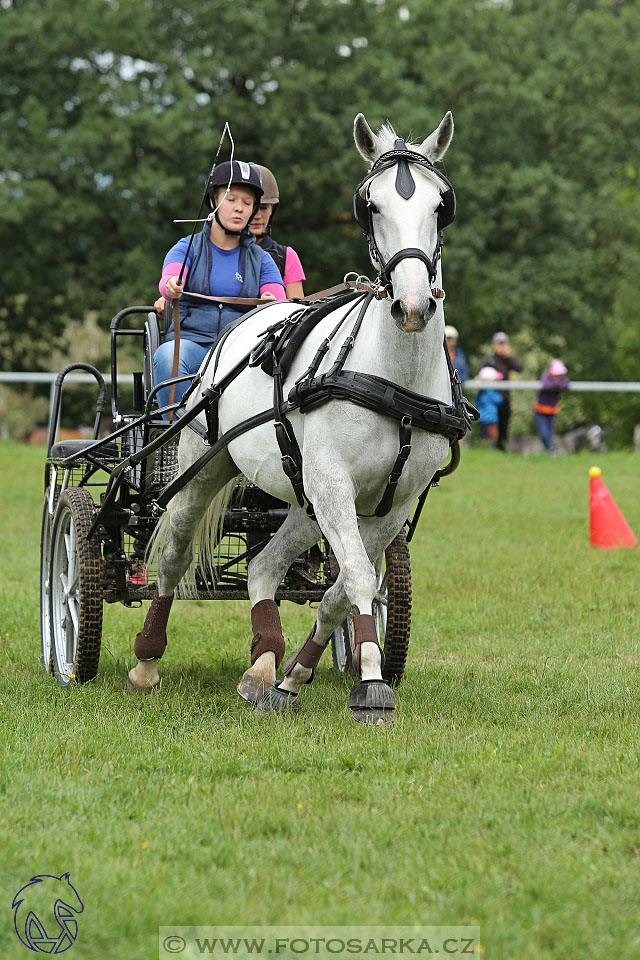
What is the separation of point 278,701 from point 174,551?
3.73ft

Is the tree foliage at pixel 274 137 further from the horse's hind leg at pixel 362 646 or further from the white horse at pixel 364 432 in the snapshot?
the horse's hind leg at pixel 362 646

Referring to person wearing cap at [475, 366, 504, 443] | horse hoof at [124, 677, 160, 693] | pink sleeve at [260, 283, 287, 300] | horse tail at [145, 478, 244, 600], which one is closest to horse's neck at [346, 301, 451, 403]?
horse tail at [145, 478, 244, 600]

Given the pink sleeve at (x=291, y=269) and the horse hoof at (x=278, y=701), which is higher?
the pink sleeve at (x=291, y=269)

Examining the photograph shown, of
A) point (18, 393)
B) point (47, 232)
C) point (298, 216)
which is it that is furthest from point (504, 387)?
point (18, 393)

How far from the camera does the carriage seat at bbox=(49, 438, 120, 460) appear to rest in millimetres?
6891

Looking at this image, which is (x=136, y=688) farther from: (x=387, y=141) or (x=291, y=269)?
(x=387, y=141)

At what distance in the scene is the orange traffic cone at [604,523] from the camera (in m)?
11.3

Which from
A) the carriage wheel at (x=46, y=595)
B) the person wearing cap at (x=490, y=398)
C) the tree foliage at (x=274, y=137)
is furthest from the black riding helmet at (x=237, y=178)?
the tree foliage at (x=274, y=137)

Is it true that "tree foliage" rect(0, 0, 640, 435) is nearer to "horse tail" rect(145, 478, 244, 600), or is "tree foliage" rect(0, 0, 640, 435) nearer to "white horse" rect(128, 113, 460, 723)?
"horse tail" rect(145, 478, 244, 600)

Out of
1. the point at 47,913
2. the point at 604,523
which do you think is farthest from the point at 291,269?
the point at 604,523

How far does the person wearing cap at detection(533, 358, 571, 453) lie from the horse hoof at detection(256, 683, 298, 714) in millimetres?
15728

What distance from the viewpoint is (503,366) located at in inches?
851

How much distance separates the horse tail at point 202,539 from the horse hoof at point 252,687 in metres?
0.70

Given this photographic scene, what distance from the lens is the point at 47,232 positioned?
28844 millimetres
